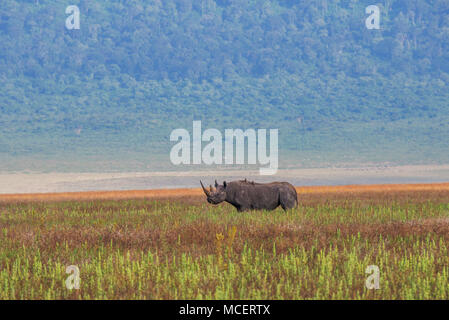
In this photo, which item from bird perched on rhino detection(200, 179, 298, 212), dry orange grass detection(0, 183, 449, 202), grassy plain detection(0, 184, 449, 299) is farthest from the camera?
dry orange grass detection(0, 183, 449, 202)

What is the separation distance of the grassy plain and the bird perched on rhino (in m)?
3.93

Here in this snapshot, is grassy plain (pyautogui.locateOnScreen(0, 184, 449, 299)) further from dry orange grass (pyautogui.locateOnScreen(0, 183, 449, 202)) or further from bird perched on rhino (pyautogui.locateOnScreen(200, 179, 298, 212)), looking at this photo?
dry orange grass (pyautogui.locateOnScreen(0, 183, 449, 202))

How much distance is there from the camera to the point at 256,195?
23.2m

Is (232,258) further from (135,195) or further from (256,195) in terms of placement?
(135,195)

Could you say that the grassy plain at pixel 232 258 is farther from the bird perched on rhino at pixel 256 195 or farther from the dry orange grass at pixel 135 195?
the dry orange grass at pixel 135 195

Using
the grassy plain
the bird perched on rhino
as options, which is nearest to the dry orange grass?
the bird perched on rhino

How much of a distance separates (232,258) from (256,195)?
11.0m

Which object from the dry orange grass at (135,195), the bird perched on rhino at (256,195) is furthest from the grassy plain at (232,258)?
the dry orange grass at (135,195)

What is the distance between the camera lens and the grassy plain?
9.55 meters

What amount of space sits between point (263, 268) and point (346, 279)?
156 centimetres

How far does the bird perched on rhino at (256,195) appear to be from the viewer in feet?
76.1

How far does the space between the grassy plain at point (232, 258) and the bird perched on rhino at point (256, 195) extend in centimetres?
393
